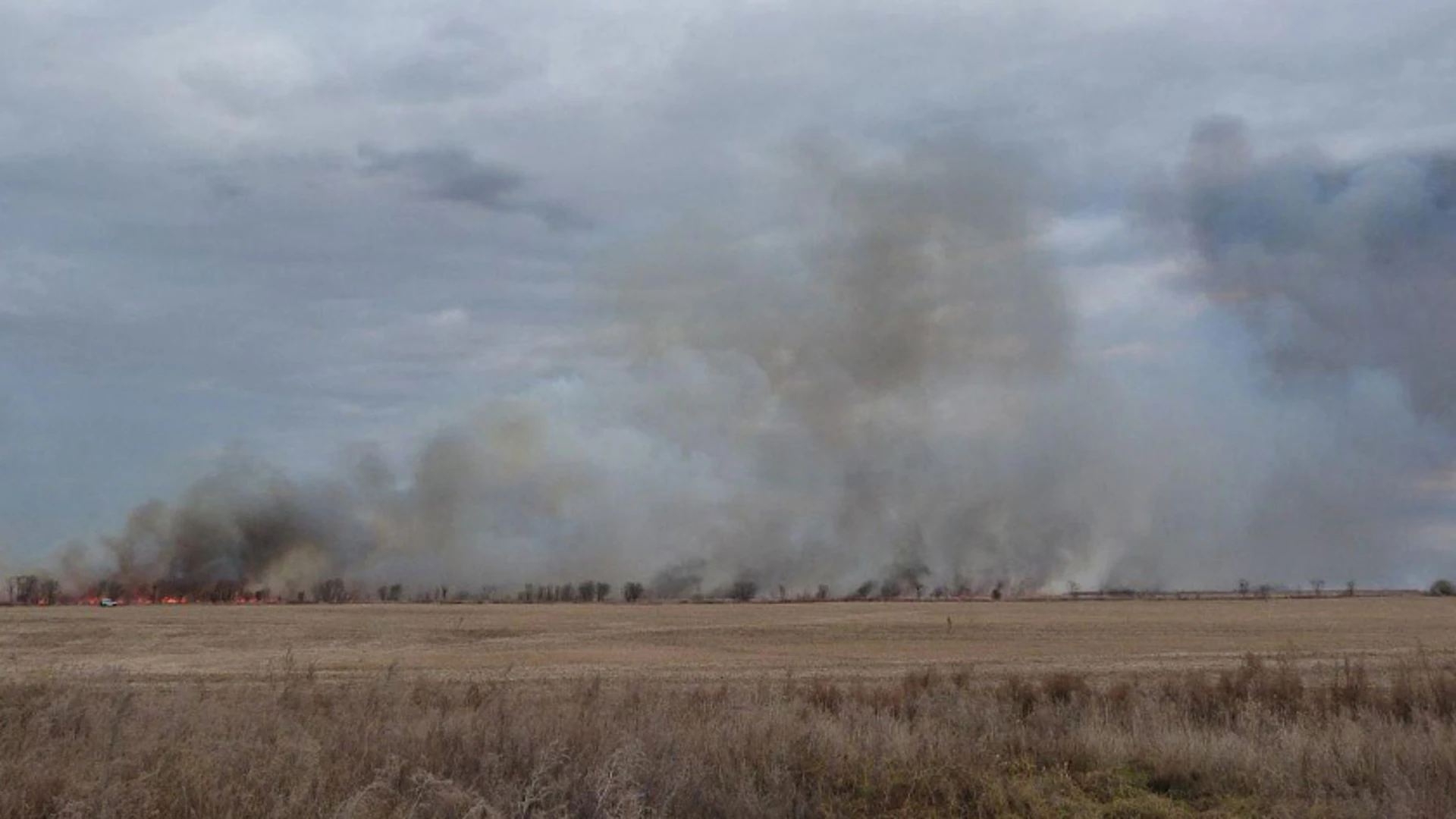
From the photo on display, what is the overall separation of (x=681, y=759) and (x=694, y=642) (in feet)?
171

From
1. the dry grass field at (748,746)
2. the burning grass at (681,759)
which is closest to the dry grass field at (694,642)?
the dry grass field at (748,746)

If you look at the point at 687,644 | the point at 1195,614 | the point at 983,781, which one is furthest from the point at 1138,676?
the point at 1195,614

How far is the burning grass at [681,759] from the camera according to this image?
10.2m

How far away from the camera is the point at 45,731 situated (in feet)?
42.3

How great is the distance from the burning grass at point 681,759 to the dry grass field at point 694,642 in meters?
9.42

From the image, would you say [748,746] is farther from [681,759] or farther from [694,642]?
[694,642]

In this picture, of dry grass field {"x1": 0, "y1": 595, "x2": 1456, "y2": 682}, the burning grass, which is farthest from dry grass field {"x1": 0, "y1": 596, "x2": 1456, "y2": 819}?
dry grass field {"x1": 0, "y1": 595, "x2": 1456, "y2": 682}

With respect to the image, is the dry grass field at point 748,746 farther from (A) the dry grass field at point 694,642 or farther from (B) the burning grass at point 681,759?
(A) the dry grass field at point 694,642

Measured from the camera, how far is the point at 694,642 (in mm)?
62750

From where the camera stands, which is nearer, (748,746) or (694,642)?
(748,746)

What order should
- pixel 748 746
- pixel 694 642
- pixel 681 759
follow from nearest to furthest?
pixel 681 759, pixel 748 746, pixel 694 642

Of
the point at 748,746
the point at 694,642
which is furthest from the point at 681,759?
the point at 694,642

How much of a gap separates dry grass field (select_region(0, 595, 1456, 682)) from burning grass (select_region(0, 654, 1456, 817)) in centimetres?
942

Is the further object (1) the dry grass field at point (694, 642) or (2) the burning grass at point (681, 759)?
(1) the dry grass field at point (694, 642)
